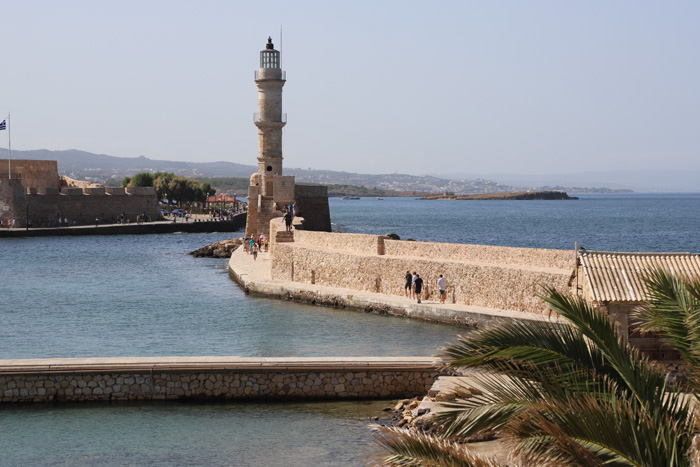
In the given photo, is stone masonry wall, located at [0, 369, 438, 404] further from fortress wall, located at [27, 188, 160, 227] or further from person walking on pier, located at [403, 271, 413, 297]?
fortress wall, located at [27, 188, 160, 227]

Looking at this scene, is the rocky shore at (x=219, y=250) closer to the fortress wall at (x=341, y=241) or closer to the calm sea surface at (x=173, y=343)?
A: the calm sea surface at (x=173, y=343)

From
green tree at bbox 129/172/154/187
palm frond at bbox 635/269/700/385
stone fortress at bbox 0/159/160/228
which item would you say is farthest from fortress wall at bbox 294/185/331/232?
green tree at bbox 129/172/154/187

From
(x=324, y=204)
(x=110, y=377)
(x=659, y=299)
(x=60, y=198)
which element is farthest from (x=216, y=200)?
(x=659, y=299)

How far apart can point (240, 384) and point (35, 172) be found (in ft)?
186

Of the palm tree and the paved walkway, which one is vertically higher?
the palm tree

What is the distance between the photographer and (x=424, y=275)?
18.3 metres

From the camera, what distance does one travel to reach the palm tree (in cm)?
413

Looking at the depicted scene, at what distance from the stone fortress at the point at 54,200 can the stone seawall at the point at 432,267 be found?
37158 mm

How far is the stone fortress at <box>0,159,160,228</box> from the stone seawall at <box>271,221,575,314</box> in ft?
122

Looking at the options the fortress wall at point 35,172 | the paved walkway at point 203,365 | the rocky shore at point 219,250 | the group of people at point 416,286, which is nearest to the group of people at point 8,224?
the fortress wall at point 35,172

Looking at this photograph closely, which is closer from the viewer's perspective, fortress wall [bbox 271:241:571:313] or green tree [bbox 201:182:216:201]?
fortress wall [bbox 271:241:571:313]

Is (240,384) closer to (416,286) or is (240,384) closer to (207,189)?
(416,286)

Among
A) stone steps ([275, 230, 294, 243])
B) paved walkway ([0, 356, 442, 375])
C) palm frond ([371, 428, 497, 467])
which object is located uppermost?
palm frond ([371, 428, 497, 467])

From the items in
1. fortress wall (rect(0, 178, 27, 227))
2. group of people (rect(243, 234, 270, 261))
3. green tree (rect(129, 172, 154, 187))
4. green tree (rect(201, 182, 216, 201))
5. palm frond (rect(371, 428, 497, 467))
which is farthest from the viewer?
green tree (rect(201, 182, 216, 201))
